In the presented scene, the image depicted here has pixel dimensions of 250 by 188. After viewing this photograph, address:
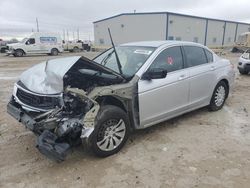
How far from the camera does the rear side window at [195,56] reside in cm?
497

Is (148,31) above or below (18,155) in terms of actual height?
above

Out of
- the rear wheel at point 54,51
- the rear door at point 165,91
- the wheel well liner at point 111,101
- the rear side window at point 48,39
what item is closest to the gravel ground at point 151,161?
the rear door at point 165,91

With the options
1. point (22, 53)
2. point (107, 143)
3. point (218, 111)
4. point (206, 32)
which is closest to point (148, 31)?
point (206, 32)

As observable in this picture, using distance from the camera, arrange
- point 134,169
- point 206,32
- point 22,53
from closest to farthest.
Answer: point 134,169 → point 22,53 → point 206,32

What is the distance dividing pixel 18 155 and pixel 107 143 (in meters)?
1.38

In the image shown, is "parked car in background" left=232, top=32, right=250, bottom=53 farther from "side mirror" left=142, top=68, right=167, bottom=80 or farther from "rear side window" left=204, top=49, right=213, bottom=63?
"side mirror" left=142, top=68, right=167, bottom=80

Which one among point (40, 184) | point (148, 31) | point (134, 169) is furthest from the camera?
point (148, 31)

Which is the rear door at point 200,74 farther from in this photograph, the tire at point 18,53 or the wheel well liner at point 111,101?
the tire at point 18,53

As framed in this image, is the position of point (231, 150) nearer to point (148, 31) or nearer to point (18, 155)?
point (18, 155)

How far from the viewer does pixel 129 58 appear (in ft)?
15.0

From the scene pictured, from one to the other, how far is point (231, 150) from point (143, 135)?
147 centimetres

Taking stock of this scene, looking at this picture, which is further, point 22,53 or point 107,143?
point 22,53

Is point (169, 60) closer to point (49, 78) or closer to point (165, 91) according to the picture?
point (165, 91)

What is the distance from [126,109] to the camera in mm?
3904
